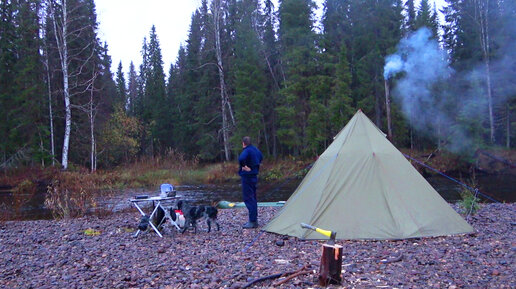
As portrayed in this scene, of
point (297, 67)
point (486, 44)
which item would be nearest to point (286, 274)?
point (297, 67)

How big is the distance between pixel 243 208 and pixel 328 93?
19352mm

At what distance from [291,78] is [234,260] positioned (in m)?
25.0

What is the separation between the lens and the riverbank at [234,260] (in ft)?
17.5

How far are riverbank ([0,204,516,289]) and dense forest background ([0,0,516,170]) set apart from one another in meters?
17.1

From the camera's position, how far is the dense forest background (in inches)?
1059

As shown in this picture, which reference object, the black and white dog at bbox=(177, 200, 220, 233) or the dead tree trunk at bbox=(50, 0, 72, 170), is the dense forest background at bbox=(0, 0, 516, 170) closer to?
the dead tree trunk at bbox=(50, 0, 72, 170)

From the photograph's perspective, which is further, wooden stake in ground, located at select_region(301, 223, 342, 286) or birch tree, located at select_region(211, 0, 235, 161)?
birch tree, located at select_region(211, 0, 235, 161)

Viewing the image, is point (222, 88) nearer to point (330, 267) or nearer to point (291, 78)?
point (291, 78)

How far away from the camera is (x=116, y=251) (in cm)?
748

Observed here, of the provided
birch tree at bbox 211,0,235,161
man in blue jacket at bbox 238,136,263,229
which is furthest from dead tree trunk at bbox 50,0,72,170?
man in blue jacket at bbox 238,136,263,229

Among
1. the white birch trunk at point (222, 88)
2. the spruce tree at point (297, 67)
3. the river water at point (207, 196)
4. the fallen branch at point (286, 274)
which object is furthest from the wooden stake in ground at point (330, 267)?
the white birch trunk at point (222, 88)

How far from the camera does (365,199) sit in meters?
7.93

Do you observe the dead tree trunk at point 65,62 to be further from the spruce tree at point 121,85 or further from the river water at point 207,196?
the spruce tree at point 121,85

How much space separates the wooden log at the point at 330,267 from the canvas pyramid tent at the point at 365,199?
264cm
